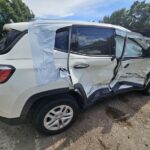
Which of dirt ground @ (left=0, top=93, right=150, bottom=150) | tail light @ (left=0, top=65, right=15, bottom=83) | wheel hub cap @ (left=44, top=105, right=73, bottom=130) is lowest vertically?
dirt ground @ (left=0, top=93, right=150, bottom=150)

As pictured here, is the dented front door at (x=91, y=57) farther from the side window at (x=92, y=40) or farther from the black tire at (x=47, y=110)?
the black tire at (x=47, y=110)

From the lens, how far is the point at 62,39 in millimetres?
2729

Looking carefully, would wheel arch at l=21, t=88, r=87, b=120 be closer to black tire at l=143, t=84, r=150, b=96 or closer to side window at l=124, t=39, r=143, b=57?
side window at l=124, t=39, r=143, b=57

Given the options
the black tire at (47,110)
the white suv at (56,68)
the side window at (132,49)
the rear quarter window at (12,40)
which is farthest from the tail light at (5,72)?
the side window at (132,49)

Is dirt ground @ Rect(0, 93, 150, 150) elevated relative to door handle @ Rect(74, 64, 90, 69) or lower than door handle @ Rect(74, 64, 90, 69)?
lower

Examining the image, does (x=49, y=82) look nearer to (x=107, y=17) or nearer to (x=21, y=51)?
(x=21, y=51)

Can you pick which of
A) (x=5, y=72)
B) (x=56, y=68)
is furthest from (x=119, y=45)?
(x=5, y=72)

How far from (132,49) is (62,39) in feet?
5.80

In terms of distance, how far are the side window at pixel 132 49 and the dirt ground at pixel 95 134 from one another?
1.18 meters

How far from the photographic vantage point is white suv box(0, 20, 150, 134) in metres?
2.39

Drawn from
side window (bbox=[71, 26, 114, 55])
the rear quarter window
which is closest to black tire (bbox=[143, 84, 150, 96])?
side window (bbox=[71, 26, 114, 55])

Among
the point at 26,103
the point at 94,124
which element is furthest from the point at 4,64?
the point at 94,124

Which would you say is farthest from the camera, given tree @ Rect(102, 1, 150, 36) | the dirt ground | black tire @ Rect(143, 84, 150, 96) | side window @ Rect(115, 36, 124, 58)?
tree @ Rect(102, 1, 150, 36)

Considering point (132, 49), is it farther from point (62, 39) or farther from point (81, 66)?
point (62, 39)
